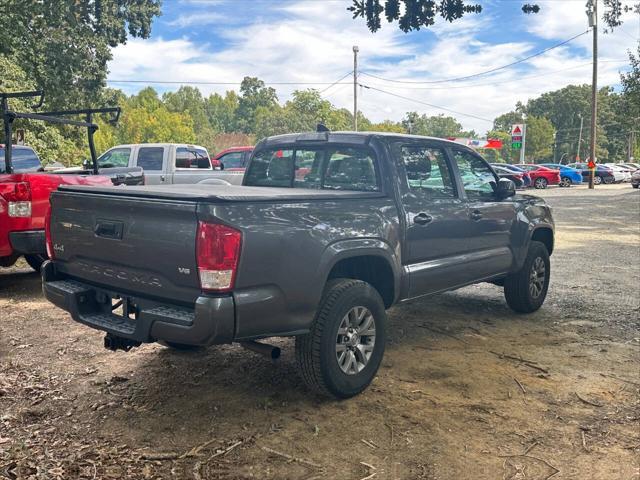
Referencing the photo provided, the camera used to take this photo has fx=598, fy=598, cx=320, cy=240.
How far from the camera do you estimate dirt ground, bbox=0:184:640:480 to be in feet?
10.7

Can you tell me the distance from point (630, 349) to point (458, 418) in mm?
2377

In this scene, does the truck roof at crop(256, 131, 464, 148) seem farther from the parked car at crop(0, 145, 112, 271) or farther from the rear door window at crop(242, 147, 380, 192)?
the parked car at crop(0, 145, 112, 271)

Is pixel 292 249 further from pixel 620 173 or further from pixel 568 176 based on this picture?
pixel 620 173

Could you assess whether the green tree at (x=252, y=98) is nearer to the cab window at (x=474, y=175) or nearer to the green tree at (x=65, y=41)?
the green tree at (x=65, y=41)

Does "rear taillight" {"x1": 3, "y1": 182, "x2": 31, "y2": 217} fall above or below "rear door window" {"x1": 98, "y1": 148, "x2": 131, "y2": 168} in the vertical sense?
below

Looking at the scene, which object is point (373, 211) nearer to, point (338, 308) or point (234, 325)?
point (338, 308)

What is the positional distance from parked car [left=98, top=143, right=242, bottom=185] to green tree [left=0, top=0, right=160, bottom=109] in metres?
9.84

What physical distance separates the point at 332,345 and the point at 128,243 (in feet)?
4.72

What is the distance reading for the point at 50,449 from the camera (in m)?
3.41

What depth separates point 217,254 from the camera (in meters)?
3.23

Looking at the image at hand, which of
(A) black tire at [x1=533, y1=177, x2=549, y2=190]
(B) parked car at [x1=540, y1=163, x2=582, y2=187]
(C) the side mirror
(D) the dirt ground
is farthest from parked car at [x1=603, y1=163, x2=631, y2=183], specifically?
(C) the side mirror

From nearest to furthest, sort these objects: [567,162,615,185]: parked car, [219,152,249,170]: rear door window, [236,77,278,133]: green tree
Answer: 1. [219,152,249,170]: rear door window
2. [567,162,615,185]: parked car
3. [236,77,278,133]: green tree

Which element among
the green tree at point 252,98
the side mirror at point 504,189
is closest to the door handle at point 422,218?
the side mirror at point 504,189

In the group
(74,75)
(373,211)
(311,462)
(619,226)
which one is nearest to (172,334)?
(311,462)
